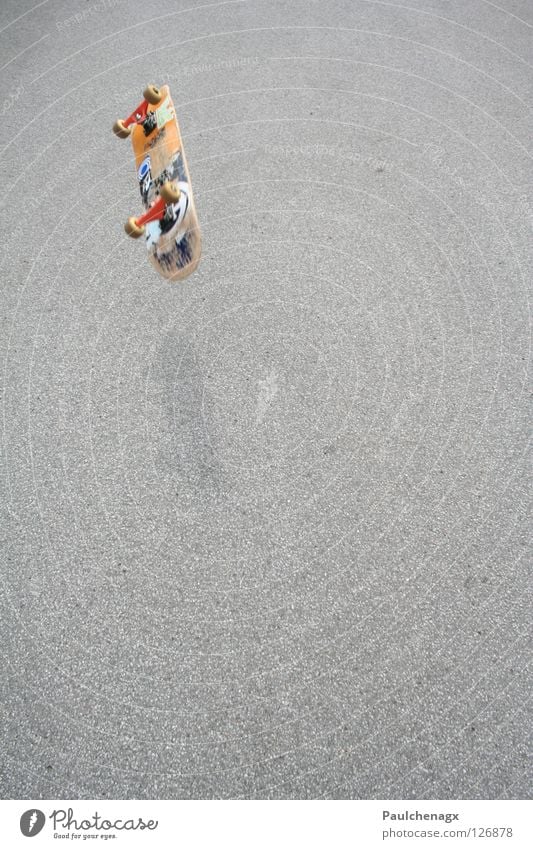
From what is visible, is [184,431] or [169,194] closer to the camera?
[169,194]

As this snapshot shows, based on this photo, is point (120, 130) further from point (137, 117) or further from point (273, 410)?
point (273, 410)

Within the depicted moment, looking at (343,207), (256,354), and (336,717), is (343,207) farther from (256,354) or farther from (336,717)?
(336,717)

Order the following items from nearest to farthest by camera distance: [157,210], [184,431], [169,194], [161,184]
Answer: [169,194]
[157,210]
[161,184]
[184,431]

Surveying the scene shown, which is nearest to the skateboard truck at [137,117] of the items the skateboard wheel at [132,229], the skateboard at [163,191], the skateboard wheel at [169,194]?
the skateboard at [163,191]

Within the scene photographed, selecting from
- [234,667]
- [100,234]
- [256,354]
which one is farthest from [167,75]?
[234,667]

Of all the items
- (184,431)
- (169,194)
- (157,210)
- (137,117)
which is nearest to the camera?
(169,194)

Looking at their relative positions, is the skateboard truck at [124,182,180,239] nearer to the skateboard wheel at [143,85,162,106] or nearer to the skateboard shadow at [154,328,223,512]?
the skateboard wheel at [143,85,162,106]

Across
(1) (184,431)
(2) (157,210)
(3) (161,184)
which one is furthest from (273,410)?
(3) (161,184)

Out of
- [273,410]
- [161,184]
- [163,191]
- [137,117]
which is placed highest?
[137,117]
